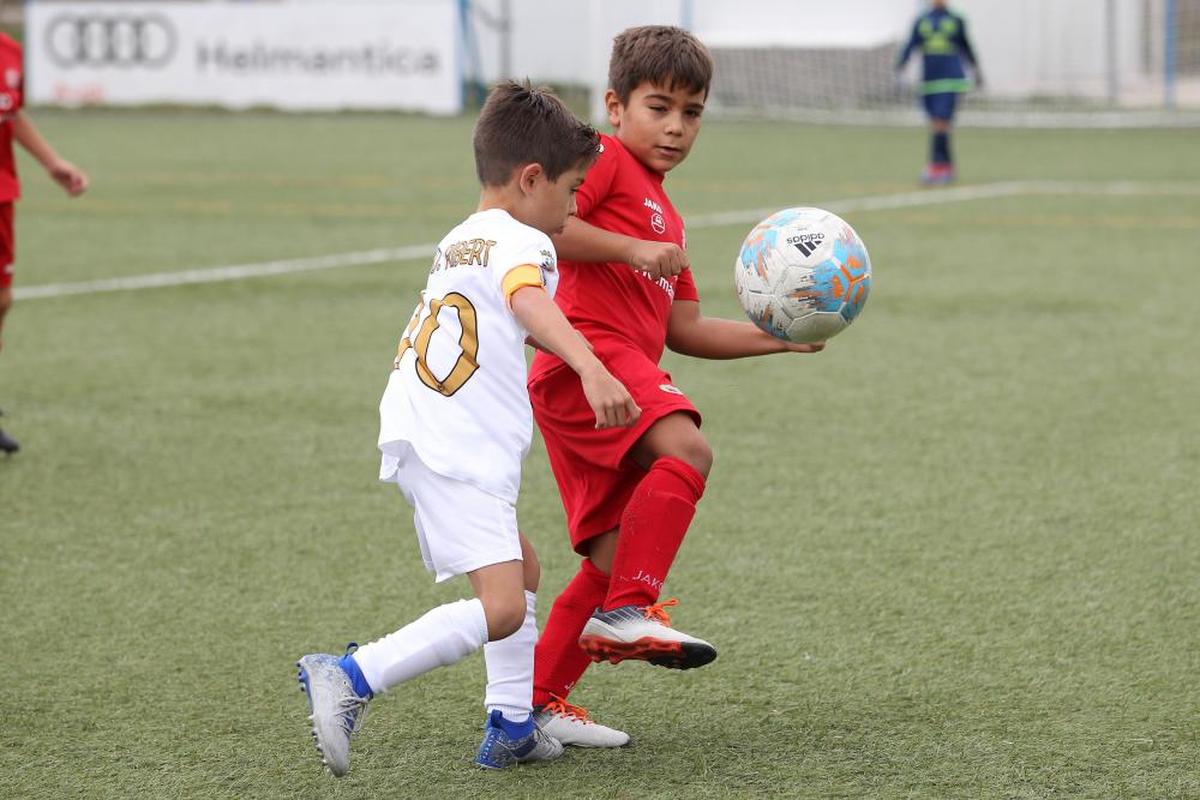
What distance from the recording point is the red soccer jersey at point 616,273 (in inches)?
145

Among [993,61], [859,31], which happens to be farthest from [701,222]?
[859,31]

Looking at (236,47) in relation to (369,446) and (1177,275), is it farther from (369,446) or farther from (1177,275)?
(369,446)

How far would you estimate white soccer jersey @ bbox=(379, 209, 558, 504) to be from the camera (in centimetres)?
319

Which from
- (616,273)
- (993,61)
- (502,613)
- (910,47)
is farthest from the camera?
(993,61)

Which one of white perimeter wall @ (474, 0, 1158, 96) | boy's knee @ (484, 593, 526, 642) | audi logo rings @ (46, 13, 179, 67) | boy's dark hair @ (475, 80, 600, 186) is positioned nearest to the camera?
boy's knee @ (484, 593, 526, 642)

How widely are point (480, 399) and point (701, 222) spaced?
10094 millimetres

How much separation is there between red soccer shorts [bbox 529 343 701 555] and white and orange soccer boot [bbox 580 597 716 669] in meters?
0.32

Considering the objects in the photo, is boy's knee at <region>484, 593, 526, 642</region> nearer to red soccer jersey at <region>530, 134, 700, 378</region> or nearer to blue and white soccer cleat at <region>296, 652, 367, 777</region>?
blue and white soccer cleat at <region>296, 652, 367, 777</region>

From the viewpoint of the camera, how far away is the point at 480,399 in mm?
3209

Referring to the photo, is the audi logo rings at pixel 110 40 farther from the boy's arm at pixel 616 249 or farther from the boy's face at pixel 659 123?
the boy's arm at pixel 616 249

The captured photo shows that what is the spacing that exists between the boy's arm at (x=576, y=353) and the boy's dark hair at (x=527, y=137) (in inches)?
11.9

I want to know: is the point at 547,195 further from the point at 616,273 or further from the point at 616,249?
the point at 616,273

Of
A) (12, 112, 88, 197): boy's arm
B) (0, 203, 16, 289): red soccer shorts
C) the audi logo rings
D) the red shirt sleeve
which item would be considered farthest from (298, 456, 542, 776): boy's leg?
the audi logo rings

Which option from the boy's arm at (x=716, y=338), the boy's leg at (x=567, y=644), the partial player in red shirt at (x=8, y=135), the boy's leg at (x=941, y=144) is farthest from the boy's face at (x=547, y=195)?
the boy's leg at (x=941, y=144)
